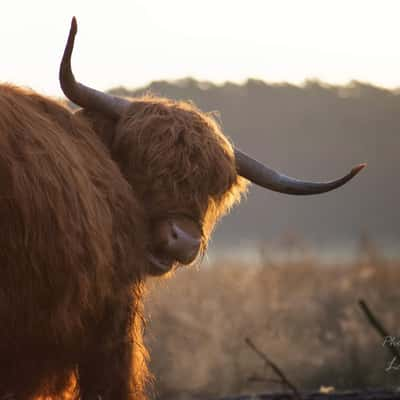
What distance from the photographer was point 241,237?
47312 millimetres

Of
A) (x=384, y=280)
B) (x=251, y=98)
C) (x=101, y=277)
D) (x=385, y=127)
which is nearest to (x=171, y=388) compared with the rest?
(x=384, y=280)

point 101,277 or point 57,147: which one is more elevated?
point 57,147

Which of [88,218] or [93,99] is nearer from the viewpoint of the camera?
[88,218]

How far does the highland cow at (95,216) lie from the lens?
529cm

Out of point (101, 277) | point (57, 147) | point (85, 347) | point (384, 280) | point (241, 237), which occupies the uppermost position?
point (57, 147)

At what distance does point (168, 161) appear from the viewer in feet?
20.1

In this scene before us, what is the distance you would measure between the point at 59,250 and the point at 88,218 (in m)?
0.23

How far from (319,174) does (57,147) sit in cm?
4745

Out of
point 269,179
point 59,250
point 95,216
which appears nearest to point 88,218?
point 95,216

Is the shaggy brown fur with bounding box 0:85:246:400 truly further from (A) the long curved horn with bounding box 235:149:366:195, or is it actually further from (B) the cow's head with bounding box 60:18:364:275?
(A) the long curved horn with bounding box 235:149:366:195

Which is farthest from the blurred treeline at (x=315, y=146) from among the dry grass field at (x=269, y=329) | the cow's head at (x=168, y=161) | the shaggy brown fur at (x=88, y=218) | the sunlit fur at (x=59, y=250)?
the sunlit fur at (x=59, y=250)

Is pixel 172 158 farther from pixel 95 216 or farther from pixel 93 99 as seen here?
pixel 95 216

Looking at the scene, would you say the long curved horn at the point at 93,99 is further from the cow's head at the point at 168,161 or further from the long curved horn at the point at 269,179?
the long curved horn at the point at 269,179

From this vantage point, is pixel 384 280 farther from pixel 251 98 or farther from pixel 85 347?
pixel 251 98
